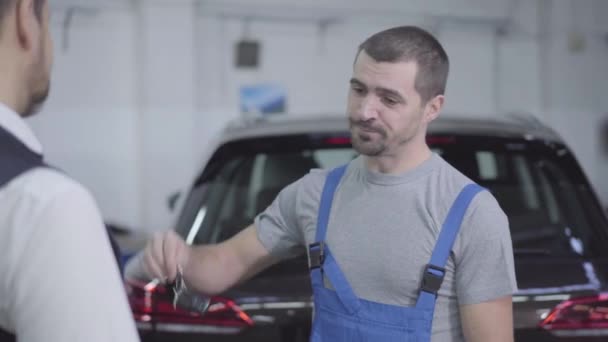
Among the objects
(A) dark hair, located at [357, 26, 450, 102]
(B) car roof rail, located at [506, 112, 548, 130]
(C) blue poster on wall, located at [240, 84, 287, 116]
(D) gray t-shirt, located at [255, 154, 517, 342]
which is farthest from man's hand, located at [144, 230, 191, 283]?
(C) blue poster on wall, located at [240, 84, 287, 116]

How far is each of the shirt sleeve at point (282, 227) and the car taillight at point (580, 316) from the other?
59 centimetres

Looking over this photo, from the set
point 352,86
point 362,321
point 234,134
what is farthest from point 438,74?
point 234,134

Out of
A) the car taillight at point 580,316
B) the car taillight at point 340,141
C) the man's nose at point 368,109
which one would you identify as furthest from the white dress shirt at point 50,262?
the car taillight at point 340,141

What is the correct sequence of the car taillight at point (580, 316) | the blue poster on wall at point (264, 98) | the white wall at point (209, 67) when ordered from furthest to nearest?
the blue poster on wall at point (264, 98) < the white wall at point (209, 67) < the car taillight at point (580, 316)

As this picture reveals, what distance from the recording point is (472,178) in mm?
1908

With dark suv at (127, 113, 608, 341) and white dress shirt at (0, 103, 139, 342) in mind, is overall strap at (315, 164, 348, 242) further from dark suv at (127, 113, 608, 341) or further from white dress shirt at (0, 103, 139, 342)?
white dress shirt at (0, 103, 139, 342)

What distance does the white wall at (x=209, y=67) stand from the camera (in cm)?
645

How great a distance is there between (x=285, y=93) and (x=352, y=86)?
18.5ft

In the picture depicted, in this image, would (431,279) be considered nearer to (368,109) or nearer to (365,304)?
(365,304)

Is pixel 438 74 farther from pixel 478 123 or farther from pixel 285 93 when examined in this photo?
pixel 285 93

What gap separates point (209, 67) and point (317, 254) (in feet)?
18.2

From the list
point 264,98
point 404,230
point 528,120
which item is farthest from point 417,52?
point 264,98

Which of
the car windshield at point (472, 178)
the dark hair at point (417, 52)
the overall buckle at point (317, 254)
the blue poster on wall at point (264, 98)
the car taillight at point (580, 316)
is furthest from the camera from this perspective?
the blue poster on wall at point (264, 98)

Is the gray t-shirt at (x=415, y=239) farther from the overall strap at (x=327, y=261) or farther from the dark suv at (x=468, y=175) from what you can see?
the dark suv at (x=468, y=175)
